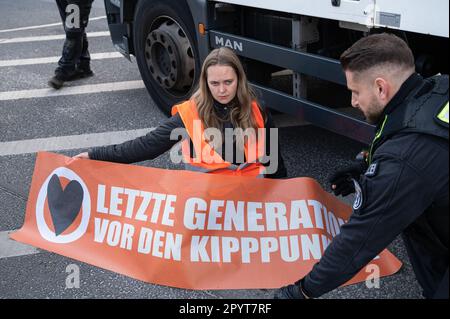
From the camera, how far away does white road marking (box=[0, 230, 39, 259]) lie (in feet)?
10.9

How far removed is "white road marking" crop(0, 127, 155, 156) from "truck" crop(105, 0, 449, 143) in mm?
497

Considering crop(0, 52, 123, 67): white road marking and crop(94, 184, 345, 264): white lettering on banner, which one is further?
crop(0, 52, 123, 67): white road marking

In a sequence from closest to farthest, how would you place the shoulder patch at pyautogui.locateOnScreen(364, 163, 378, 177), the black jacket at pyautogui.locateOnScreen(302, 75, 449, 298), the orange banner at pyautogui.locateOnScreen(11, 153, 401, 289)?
the black jacket at pyautogui.locateOnScreen(302, 75, 449, 298) → the shoulder patch at pyautogui.locateOnScreen(364, 163, 378, 177) → the orange banner at pyautogui.locateOnScreen(11, 153, 401, 289)

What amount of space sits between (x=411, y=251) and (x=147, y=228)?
4.55ft

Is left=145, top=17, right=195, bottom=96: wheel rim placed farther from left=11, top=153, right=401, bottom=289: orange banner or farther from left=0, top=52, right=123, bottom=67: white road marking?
left=0, top=52, right=123, bottom=67: white road marking

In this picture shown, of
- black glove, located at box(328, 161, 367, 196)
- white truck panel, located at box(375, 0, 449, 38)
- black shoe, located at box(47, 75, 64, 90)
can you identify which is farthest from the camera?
black shoe, located at box(47, 75, 64, 90)

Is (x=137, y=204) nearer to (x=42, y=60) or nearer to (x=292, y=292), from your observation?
(x=292, y=292)

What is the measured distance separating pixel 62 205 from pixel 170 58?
6.46 ft

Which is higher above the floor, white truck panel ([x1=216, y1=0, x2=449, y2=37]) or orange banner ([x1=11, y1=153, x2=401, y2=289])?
white truck panel ([x1=216, y1=0, x2=449, y2=37])

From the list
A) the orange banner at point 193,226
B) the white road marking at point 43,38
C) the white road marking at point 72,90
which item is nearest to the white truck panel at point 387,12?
the orange banner at point 193,226

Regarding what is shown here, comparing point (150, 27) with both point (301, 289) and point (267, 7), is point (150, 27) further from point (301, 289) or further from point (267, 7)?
point (301, 289)

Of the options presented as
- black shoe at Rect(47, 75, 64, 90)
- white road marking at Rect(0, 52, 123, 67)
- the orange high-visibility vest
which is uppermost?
the orange high-visibility vest

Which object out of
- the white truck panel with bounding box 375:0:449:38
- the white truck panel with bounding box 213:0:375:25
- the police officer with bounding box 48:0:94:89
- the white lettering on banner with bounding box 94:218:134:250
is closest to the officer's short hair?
the white truck panel with bounding box 375:0:449:38

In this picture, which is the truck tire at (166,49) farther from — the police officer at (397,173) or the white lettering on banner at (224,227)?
the police officer at (397,173)
